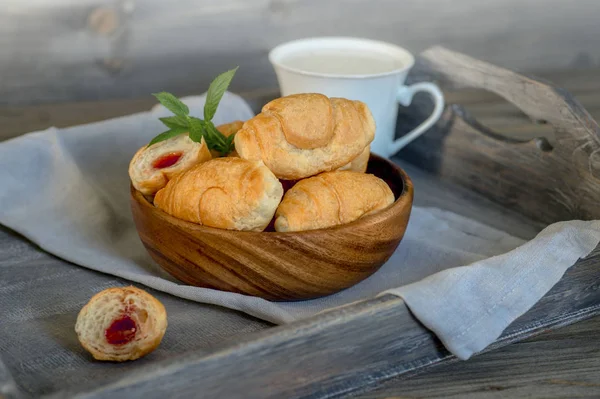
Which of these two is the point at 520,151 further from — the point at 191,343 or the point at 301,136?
the point at 191,343

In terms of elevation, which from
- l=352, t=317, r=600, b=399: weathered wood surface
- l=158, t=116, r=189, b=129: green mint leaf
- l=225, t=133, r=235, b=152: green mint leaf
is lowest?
l=352, t=317, r=600, b=399: weathered wood surface

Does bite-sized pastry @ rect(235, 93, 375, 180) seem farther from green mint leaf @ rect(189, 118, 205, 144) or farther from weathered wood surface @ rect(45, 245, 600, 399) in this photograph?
weathered wood surface @ rect(45, 245, 600, 399)

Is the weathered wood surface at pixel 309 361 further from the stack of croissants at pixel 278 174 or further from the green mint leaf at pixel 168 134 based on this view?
the green mint leaf at pixel 168 134

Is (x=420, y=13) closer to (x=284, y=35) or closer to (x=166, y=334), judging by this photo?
(x=284, y=35)

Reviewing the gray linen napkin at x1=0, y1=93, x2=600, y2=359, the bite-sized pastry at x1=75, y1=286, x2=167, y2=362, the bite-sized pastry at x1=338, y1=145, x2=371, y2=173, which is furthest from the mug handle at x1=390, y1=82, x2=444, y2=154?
the bite-sized pastry at x1=75, y1=286, x2=167, y2=362

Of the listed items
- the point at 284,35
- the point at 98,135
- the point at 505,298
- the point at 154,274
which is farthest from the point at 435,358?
the point at 284,35

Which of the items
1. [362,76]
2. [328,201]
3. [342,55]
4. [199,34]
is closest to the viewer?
[328,201]

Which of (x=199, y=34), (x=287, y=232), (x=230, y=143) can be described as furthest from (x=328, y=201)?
(x=199, y=34)
